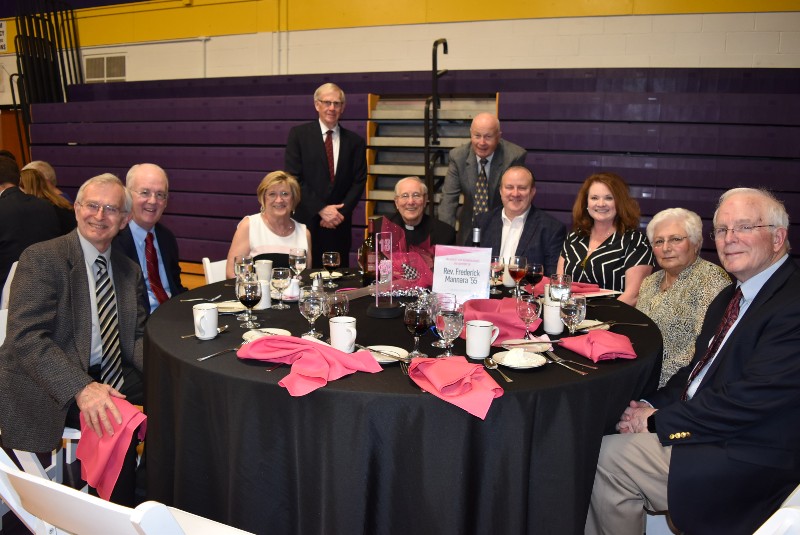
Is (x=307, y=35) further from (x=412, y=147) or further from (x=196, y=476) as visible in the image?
(x=196, y=476)

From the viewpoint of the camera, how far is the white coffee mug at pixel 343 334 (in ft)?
6.02

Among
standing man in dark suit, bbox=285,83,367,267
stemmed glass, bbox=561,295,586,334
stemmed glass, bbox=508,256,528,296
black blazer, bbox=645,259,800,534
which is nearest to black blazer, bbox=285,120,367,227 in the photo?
standing man in dark suit, bbox=285,83,367,267

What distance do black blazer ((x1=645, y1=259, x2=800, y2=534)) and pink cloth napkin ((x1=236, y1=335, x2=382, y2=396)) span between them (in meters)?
0.95

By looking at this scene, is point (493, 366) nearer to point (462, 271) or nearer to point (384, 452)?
point (384, 452)

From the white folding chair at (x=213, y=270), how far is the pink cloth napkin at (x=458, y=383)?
2181mm

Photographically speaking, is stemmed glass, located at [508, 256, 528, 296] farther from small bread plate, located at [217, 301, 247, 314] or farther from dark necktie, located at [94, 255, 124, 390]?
dark necktie, located at [94, 255, 124, 390]

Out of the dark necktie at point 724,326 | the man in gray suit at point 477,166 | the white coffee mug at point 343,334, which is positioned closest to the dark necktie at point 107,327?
the white coffee mug at point 343,334

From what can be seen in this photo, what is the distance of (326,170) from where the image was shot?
16.1ft

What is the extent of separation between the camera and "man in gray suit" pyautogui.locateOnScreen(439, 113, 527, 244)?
448cm

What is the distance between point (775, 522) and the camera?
988mm

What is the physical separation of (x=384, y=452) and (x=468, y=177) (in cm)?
334

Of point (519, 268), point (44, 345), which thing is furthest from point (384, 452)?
point (519, 268)

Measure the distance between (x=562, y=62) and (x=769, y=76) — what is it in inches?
82.0

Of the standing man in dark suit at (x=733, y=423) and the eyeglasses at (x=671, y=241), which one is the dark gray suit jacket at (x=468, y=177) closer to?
the eyeglasses at (x=671, y=241)
